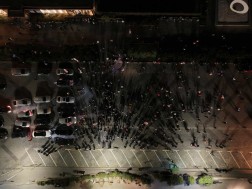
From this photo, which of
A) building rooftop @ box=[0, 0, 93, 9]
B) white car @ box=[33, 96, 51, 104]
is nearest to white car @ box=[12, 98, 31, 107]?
white car @ box=[33, 96, 51, 104]

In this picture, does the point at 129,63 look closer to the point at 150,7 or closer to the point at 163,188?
the point at 150,7

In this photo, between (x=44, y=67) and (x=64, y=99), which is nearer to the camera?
(x=64, y=99)

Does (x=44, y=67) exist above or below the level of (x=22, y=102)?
above

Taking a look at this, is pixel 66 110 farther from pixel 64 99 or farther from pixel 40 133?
pixel 40 133

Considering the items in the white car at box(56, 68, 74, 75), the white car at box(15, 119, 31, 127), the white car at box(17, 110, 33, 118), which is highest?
the white car at box(56, 68, 74, 75)

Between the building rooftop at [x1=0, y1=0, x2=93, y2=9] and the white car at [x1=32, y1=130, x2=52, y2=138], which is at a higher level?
the building rooftop at [x1=0, y1=0, x2=93, y2=9]

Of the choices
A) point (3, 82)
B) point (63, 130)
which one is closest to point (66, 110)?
point (63, 130)

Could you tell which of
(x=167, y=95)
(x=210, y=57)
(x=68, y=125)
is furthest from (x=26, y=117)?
(x=210, y=57)

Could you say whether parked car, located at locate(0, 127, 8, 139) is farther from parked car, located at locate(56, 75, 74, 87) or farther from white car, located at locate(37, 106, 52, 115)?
parked car, located at locate(56, 75, 74, 87)
